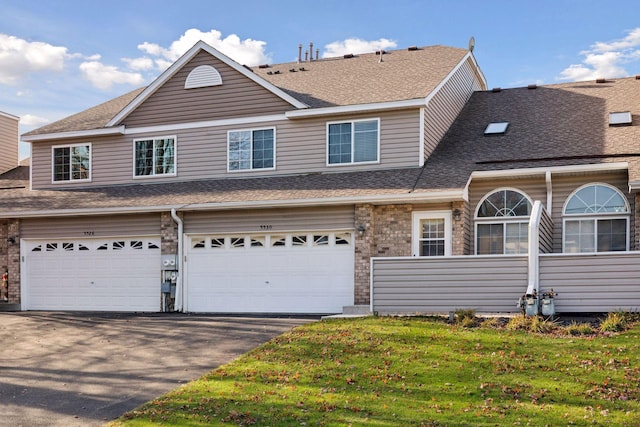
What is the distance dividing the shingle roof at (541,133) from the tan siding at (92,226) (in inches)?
289

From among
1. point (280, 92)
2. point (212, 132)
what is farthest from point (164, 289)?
point (280, 92)

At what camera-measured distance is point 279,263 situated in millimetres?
17234

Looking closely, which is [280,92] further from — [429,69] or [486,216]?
[486,216]

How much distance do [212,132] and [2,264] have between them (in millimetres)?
7049

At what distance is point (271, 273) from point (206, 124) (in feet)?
16.1

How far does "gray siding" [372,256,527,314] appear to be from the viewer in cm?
1335

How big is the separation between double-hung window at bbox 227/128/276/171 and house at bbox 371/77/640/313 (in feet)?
14.1

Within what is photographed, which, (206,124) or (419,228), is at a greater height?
(206,124)

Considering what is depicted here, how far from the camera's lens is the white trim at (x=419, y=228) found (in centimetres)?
1602

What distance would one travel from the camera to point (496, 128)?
1875cm

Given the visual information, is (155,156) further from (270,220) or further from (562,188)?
(562,188)

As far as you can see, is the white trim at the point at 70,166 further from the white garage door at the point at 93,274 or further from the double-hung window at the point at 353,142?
the double-hung window at the point at 353,142

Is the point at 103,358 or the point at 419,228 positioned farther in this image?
the point at 419,228

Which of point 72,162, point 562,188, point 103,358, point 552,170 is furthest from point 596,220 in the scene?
point 72,162
